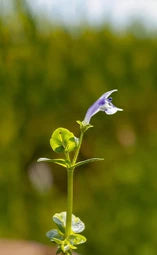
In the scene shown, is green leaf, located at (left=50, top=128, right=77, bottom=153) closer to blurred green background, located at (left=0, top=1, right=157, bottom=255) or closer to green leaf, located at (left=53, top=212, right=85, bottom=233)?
green leaf, located at (left=53, top=212, right=85, bottom=233)

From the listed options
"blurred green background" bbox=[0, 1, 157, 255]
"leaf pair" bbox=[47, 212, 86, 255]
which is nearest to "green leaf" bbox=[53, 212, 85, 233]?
"leaf pair" bbox=[47, 212, 86, 255]

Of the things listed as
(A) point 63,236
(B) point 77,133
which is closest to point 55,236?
(A) point 63,236

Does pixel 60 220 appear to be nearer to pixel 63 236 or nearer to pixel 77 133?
pixel 63 236

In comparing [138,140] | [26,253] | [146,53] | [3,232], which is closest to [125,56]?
[146,53]

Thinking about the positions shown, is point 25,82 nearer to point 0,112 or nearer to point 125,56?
point 0,112

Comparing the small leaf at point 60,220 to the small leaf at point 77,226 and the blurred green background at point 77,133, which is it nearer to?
the small leaf at point 77,226

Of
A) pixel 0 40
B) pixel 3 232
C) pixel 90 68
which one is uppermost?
pixel 90 68
